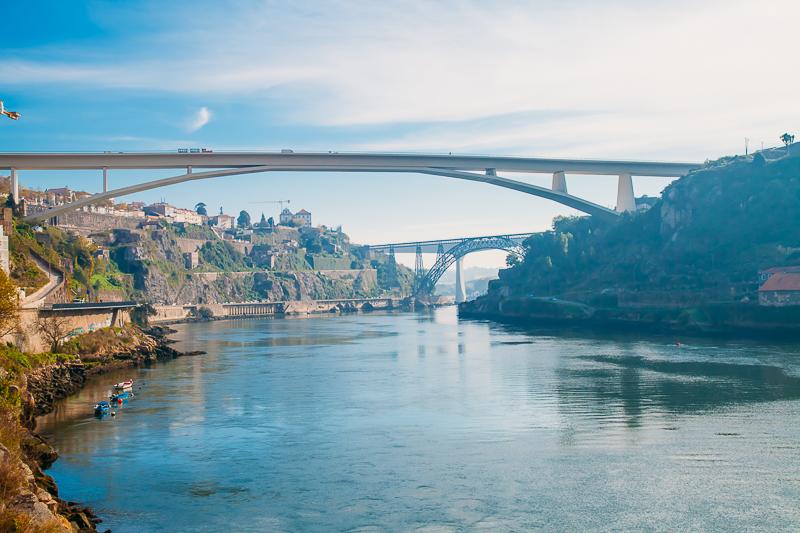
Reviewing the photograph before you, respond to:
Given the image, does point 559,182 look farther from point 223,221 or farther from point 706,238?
point 223,221

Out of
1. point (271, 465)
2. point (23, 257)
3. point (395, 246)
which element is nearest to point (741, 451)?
point (271, 465)

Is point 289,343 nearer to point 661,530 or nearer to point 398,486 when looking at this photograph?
point 398,486

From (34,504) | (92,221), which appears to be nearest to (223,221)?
(92,221)

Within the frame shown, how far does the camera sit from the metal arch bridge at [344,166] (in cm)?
5538

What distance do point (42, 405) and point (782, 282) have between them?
39.6 metres

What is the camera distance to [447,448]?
20.4 m

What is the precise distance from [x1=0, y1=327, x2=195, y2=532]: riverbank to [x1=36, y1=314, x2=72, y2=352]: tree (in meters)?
0.61

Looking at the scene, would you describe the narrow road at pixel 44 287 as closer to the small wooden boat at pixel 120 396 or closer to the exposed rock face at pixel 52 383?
the exposed rock face at pixel 52 383

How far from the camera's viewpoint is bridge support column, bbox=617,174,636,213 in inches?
2923

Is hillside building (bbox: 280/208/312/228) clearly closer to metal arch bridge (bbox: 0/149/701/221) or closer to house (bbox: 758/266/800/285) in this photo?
metal arch bridge (bbox: 0/149/701/221)

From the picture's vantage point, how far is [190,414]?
84.0ft

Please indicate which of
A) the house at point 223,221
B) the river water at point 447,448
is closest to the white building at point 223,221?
the house at point 223,221

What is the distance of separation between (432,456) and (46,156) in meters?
42.7

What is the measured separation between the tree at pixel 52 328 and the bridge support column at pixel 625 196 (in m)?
51.7
